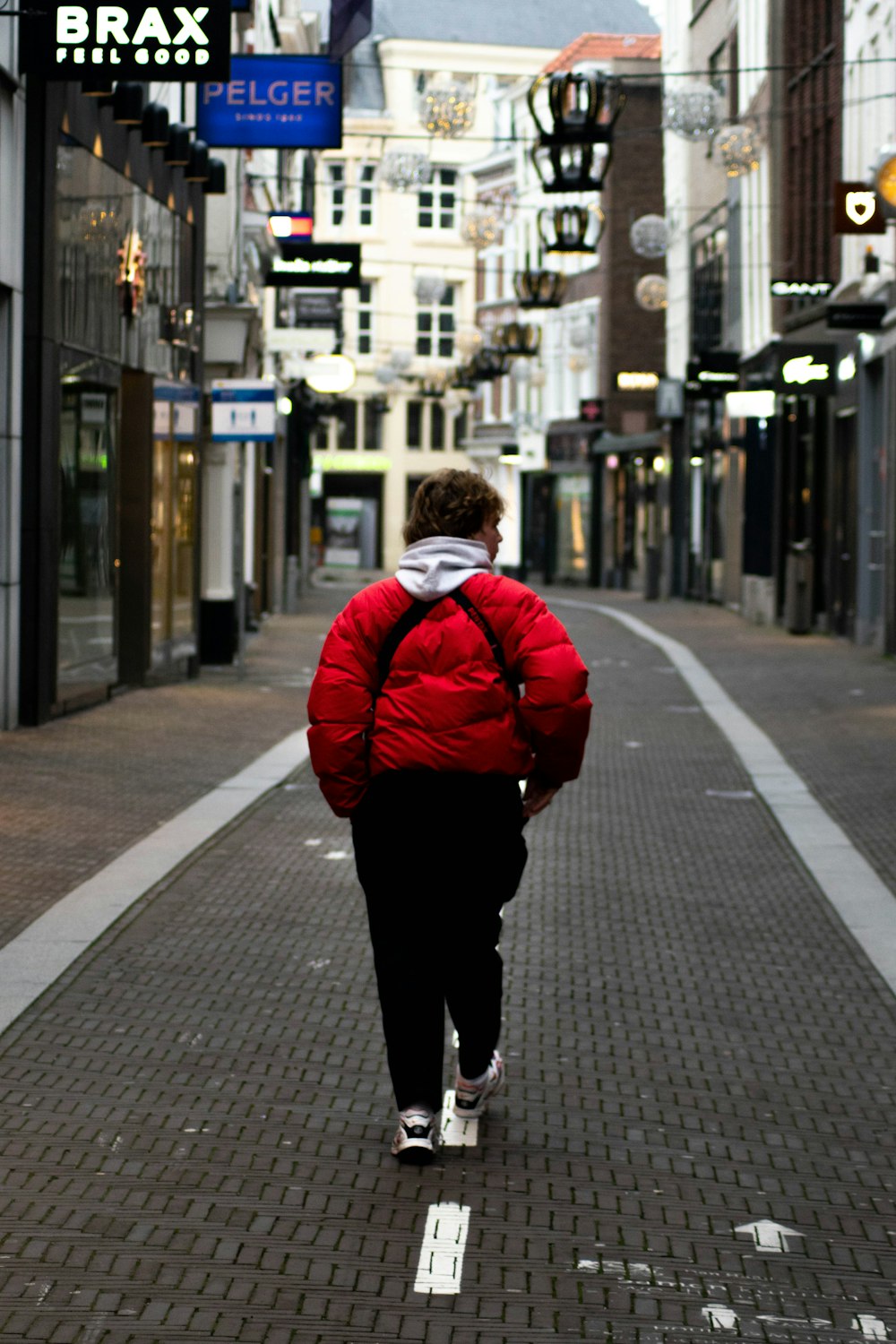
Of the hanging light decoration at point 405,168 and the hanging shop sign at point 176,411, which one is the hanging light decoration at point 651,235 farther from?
the hanging shop sign at point 176,411

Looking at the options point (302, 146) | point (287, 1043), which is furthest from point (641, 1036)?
point (302, 146)

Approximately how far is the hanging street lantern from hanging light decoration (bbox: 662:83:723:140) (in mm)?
15786

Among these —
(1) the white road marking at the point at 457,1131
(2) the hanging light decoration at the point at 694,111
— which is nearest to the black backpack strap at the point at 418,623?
(1) the white road marking at the point at 457,1131

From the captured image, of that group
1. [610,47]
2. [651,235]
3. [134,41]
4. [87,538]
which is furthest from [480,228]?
[134,41]

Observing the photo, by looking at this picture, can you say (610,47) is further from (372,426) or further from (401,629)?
(401,629)

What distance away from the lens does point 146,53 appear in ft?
43.7

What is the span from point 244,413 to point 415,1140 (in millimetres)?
16405

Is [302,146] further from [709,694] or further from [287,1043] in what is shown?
[287,1043]

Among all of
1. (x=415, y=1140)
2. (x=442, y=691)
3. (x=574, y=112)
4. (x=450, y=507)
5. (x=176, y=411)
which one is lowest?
(x=415, y=1140)

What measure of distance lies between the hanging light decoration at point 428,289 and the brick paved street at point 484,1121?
45.6 m

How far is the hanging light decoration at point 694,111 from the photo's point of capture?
70.9ft

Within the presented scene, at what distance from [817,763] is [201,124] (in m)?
8.18

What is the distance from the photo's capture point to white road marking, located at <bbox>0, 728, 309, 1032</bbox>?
7.30 metres

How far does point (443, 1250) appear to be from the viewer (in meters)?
4.67
